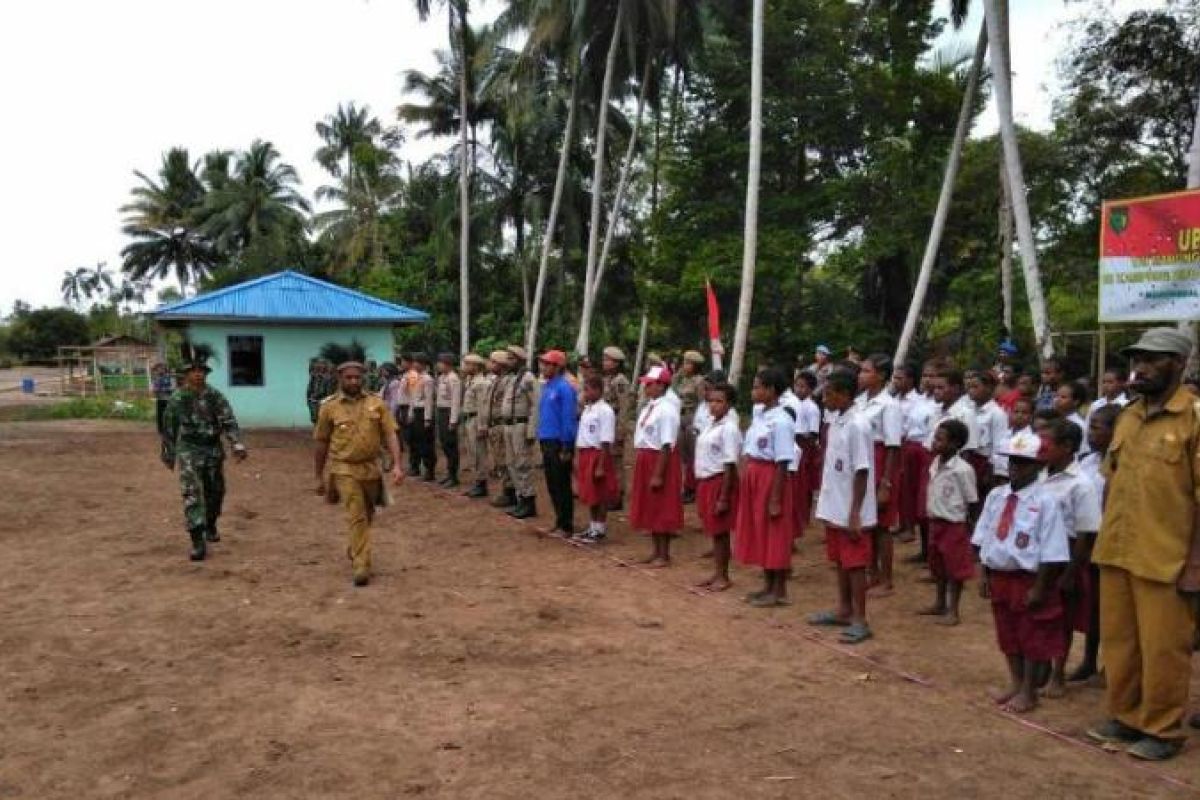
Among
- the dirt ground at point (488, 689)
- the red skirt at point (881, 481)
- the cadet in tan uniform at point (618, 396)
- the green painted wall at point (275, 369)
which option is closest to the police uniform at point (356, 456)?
the dirt ground at point (488, 689)

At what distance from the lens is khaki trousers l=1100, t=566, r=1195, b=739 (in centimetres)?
399

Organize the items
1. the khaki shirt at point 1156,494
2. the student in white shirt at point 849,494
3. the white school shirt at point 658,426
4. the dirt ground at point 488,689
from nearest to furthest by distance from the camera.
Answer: the dirt ground at point 488,689 < the khaki shirt at point 1156,494 < the student in white shirt at point 849,494 < the white school shirt at point 658,426

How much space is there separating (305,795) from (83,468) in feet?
42.6

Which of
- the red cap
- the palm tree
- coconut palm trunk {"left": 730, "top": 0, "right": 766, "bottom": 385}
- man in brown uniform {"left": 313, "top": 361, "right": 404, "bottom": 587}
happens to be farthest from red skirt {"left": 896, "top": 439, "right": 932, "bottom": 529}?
the palm tree

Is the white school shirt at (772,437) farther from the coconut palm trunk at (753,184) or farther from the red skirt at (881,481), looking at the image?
the coconut palm trunk at (753,184)

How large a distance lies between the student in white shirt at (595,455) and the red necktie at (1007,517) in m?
4.35

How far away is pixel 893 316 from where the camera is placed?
23531mm

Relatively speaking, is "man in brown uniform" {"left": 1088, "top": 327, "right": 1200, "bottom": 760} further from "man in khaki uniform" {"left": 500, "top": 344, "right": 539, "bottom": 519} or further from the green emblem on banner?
"man in khaki uniform" {"left": 500, "top": 344, "right": 539, "bottom": 519}

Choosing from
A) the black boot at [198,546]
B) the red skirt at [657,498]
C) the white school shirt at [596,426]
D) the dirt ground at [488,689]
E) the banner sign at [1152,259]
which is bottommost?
the dirt ground at [488,689]

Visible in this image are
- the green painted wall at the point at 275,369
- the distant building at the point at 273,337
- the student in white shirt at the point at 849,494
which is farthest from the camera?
the green painted wall at the point at 275,369

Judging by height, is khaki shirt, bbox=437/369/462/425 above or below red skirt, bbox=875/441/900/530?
above

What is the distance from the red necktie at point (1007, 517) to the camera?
15.2 ft

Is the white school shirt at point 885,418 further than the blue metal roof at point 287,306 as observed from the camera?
No

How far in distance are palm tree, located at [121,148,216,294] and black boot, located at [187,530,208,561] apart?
156ft
